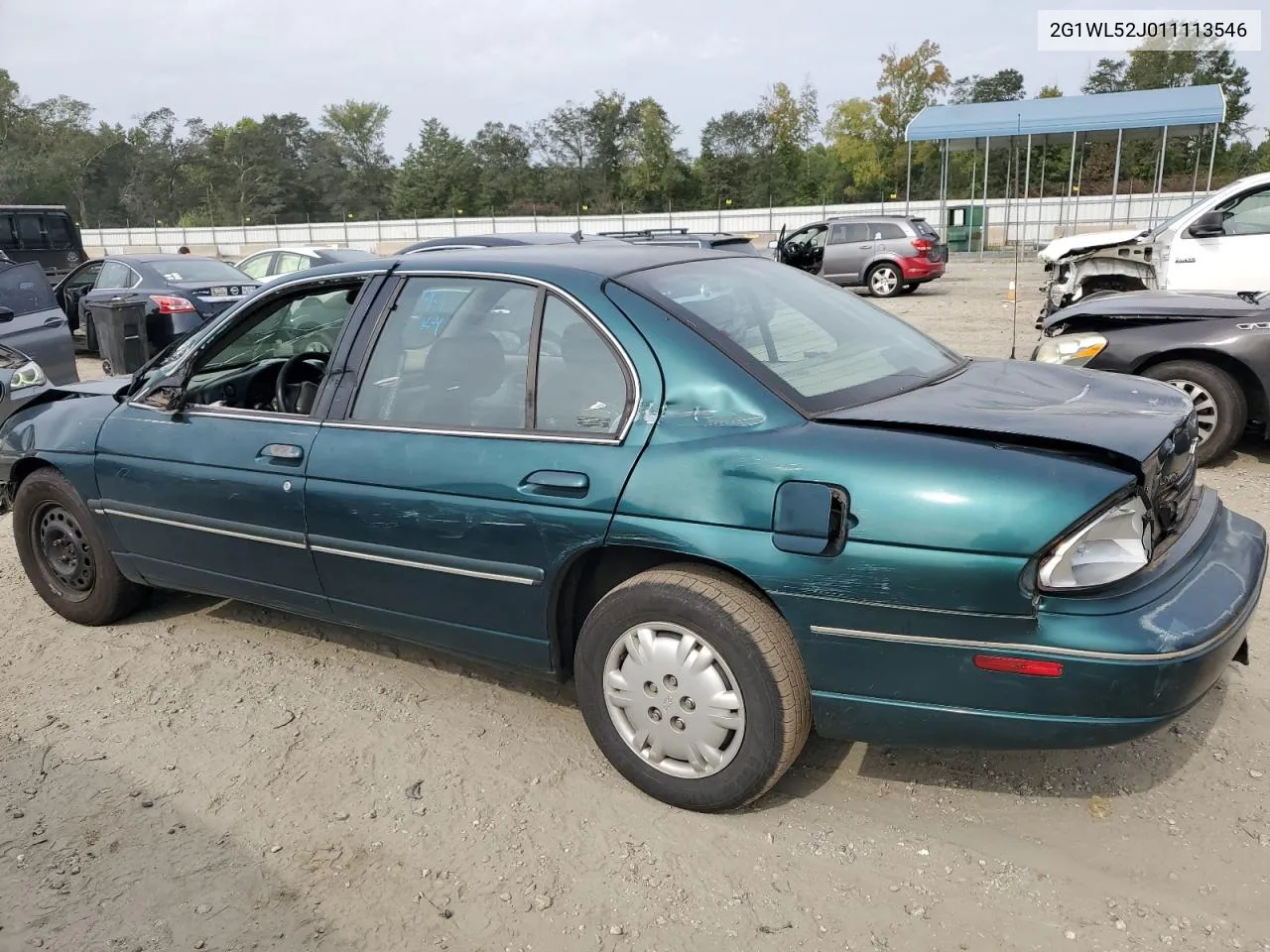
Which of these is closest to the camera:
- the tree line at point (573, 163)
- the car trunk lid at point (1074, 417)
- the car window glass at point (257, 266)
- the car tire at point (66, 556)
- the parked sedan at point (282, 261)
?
the car trunk lid at point (1074, 417)

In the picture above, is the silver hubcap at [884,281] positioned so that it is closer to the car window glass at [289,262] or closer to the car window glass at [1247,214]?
the car window glass at [1247,214]

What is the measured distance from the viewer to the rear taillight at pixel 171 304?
1149 centimetres

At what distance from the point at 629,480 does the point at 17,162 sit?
78217 millimetres

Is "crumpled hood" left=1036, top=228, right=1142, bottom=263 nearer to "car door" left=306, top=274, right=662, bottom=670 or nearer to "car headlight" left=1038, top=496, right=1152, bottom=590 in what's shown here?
"car headlight" left=1038, top=496, right=1152, bottom=590

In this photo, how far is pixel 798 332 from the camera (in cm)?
320

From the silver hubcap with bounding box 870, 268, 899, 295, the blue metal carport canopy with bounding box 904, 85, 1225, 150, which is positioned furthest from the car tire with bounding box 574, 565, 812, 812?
the blue metal carport canopy with bounding box 904, 85, 1225, 150

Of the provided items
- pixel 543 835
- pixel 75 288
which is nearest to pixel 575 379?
pixel 543 835

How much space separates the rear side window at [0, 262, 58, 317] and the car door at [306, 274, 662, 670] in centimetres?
814

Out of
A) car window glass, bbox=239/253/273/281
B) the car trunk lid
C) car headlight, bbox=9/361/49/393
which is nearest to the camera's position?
the car trunk lid

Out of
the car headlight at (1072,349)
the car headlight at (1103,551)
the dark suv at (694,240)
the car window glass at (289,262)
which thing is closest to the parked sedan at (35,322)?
the car window glass at (289,262)

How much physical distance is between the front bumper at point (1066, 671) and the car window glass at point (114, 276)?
12.4 meters

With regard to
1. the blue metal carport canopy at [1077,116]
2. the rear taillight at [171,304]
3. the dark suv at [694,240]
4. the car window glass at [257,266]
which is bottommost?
the rear taillight at [171,304]

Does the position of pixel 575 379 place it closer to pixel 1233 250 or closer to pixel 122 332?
pixel 1233 250

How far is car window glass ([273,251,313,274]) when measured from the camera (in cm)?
1491
